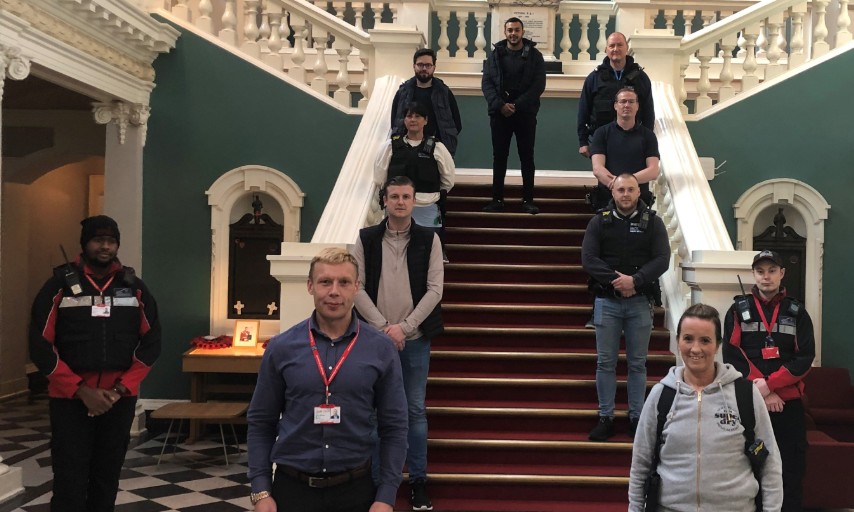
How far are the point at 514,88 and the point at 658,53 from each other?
2.22 m

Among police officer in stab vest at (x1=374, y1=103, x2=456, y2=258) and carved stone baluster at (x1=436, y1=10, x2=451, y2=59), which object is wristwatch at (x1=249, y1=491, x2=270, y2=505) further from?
carved stone baluster at (x1=436, y1=10, x2=451, y2=59)

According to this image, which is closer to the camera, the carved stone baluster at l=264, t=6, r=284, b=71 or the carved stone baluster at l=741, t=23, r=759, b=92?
the carved stone baluster at l=741, t=23, r=759, b=92

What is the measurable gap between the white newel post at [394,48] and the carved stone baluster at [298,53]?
0.76 metres

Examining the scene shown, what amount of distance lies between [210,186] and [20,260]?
3.82m

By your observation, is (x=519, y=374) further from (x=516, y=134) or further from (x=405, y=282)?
(x=516, y=134)

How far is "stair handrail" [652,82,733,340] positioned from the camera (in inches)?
226

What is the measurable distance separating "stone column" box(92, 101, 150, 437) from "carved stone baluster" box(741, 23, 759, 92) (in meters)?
6.01

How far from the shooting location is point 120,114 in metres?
8.49

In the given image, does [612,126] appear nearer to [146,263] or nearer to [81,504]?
[81,504]

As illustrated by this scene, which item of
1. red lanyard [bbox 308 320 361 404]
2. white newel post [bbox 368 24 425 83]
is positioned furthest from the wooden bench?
red lanyard [bbox 308 320 361 404]

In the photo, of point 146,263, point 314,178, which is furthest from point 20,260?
point 314,178

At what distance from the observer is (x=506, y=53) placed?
23.1 ft

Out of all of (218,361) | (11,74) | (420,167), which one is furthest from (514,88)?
(218,361)

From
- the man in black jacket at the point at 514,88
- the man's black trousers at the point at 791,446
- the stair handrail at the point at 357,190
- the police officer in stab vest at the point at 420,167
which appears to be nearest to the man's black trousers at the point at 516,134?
the man in black jacket at the point at 514,88
